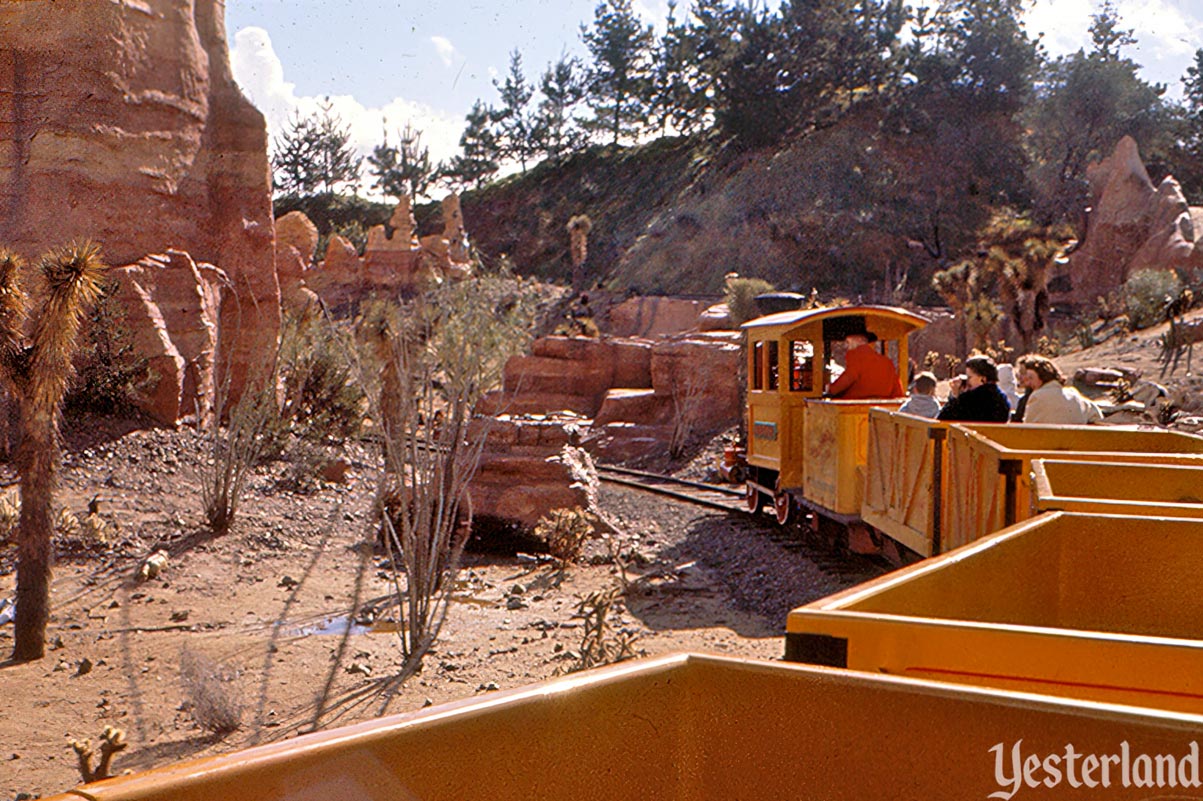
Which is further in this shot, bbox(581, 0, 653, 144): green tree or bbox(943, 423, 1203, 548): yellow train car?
bbox(581, 0, 653, 144): green tree

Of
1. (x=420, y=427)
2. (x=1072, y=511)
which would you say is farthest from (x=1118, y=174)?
(x=1072, y=511)

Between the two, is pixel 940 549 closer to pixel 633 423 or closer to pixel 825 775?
pixel 825 775

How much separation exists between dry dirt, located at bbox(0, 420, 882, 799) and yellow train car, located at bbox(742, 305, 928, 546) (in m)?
0.66

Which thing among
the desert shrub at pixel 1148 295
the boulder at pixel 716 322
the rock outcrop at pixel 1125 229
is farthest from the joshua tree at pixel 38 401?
the rock outcrop at pixel 1125 229

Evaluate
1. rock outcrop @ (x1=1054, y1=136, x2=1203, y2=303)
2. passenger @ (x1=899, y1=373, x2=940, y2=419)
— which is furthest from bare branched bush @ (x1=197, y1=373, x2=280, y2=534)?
rock outcrop @ (x1=1054, y1=136, x2=1203, y2=303)

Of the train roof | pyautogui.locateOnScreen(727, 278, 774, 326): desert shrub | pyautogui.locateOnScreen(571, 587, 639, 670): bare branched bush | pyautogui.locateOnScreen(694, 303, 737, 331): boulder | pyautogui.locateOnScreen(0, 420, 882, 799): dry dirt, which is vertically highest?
pyautogui.locateOnScreen(727, 278, 774, 326): desert shrub

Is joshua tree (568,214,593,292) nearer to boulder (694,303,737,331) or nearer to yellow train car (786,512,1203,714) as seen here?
boulder (694,303,737,331)

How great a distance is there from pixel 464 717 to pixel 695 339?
90.6 ft

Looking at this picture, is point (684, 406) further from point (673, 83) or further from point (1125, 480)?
point (673, 83)

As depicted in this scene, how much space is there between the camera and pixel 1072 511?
14.3ft

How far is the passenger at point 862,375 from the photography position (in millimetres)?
11391

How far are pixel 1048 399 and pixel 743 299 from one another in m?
25.0

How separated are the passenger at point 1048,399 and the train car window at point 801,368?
11.7 feet

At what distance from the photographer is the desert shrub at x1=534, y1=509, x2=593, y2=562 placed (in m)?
12.7
